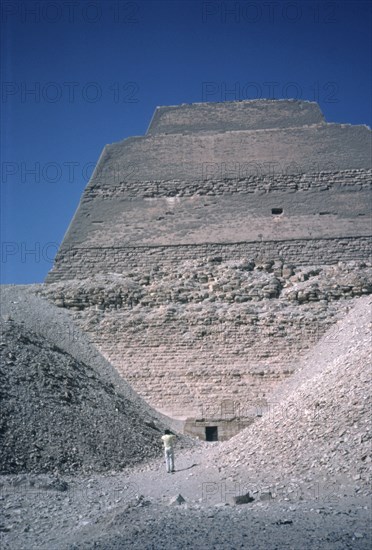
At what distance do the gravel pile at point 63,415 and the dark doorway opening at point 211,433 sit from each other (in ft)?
3.19

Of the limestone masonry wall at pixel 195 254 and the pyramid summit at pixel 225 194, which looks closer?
the limestone masonry wall at pixel 195 254

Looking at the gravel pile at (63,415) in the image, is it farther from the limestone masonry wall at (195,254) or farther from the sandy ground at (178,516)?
the limestone masonry wall at (195,254)

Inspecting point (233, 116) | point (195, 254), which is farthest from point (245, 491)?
point (233, 116)

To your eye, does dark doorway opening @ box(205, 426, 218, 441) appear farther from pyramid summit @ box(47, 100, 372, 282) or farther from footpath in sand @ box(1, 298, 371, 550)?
pyramid summit @ box(47, 100, 372, 282)

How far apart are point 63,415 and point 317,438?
452 centimetres

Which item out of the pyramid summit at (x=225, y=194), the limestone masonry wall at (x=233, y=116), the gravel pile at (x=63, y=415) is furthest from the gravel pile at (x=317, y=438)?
the limestone masonry wall at (x=233, y=116)

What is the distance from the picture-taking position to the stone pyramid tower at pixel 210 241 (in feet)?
51.9

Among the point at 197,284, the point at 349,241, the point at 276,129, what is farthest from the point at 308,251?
the point at 276,129

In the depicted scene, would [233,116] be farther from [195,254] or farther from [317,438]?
[317,438]

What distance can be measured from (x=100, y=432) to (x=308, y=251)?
29.8ft

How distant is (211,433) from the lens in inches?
563

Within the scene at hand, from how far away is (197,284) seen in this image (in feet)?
57.1

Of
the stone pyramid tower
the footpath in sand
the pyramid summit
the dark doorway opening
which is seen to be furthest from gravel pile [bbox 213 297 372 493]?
the pyramid summit

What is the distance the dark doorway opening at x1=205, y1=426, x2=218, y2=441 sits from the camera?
14211 millimetres
